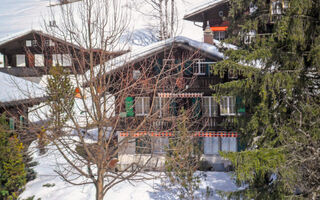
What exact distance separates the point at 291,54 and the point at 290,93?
3.48ft

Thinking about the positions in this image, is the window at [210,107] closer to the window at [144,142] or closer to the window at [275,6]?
the window at [144,142]

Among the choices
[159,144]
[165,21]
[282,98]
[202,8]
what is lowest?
[159,144]

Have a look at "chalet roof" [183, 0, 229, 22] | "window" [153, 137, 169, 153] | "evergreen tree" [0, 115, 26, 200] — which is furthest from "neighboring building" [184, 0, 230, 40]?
"evergreen tree" [0, 115, 26, 200]

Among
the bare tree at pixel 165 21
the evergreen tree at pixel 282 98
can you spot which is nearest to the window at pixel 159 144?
the evergreen tree at pixel 282 98

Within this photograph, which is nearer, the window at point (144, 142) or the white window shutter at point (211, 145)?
the window at point (144, 142)

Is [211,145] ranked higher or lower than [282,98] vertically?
lower

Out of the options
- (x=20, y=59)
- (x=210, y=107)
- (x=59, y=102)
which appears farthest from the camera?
(x=20, y=59)

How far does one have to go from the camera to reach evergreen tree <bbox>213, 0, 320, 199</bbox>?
8.23 m

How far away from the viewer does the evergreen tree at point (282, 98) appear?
823 cm

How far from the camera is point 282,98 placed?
393 inches

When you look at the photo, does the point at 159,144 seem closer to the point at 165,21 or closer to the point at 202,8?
the point at 202,8

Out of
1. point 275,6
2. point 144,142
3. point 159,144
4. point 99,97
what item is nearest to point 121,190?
point 144,142

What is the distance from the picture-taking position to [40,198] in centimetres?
1465

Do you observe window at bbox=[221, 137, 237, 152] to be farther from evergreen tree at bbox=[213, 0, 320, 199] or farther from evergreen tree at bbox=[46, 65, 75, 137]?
evergreen tree at bbox=[46, 65, 75, 137]
